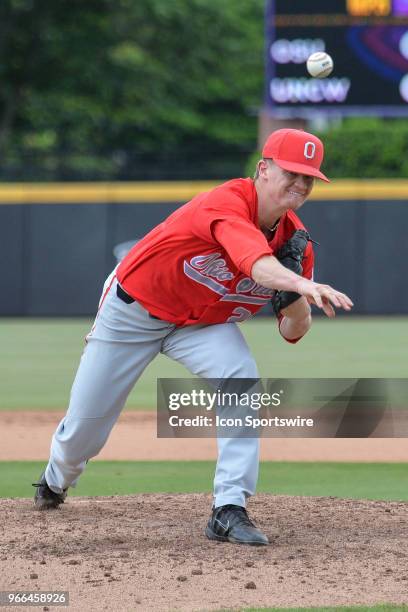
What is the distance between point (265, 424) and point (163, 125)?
25.9m

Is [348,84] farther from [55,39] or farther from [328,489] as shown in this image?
[55,39]

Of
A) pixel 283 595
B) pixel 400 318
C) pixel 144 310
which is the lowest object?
pixel 400 318


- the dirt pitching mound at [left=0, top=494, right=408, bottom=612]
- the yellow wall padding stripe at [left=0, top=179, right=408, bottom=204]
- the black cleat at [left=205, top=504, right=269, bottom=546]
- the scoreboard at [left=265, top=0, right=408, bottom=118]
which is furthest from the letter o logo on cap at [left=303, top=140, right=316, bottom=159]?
the yellow wall padding stripe at [left=0, top=179, right=408, bottom=204]

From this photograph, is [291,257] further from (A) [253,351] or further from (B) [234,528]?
(A) [253,351]

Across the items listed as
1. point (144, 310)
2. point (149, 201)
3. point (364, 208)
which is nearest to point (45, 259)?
point (149, 201)

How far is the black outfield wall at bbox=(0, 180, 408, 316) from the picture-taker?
51.6 feet

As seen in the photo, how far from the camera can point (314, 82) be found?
14.0 metres

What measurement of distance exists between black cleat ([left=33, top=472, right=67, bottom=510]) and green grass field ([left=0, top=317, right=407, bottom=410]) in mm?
3717

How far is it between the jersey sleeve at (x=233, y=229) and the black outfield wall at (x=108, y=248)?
11.3 metres

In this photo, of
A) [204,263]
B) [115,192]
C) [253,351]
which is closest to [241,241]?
[204,263]

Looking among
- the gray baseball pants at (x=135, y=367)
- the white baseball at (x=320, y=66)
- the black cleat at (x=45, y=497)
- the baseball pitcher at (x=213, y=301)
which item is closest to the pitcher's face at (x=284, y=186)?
the baseball pitcher at (x=213, y=301)

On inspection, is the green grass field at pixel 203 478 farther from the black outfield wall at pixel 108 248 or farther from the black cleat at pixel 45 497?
the black outfield wall at pixel 108 248

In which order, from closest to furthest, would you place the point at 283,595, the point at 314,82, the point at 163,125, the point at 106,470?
the point at 283,595, the point at 106,470, the point at 314,82, the point at 163,125

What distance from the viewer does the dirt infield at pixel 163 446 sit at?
7164 mm
